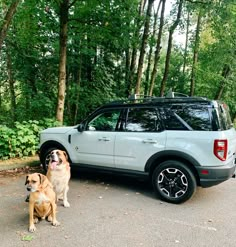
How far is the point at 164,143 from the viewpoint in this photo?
517 centimetres

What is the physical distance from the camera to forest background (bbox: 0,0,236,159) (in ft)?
29.3

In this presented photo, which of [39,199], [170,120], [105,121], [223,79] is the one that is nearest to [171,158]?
[170,120]

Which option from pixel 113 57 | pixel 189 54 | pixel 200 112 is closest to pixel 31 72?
pixel 113 57

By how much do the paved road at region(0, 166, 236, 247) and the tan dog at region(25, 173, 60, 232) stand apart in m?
0.12

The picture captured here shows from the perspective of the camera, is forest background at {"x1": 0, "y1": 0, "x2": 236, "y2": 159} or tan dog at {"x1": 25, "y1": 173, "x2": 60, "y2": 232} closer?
tan dog at {"x1": 25, "y1": 173, "x2": 60, "y2": 232}

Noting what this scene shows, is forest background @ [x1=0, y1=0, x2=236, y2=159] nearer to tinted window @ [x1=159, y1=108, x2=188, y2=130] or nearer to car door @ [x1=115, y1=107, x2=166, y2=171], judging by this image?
car door @ [x1=115, y1=107, x2=166, y2=171]

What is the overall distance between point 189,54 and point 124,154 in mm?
16733

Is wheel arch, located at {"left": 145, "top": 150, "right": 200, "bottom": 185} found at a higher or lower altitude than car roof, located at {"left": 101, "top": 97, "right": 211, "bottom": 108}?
lower

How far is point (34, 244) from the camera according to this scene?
353cm

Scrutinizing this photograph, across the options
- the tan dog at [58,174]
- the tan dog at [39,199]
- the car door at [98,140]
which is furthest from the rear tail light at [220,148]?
the tan dog at [39,199]

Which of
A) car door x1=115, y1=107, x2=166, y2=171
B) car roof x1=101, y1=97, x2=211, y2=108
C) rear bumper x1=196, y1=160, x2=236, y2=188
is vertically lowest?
rear bumper x1=196, y1=160, x2=236, y2=188

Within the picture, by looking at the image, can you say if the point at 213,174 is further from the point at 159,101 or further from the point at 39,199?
the point at 39,199

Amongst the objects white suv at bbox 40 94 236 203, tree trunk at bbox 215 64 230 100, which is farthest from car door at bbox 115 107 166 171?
tree trunk at bbox 215 64 230 100

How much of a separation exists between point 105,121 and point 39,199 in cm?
249
